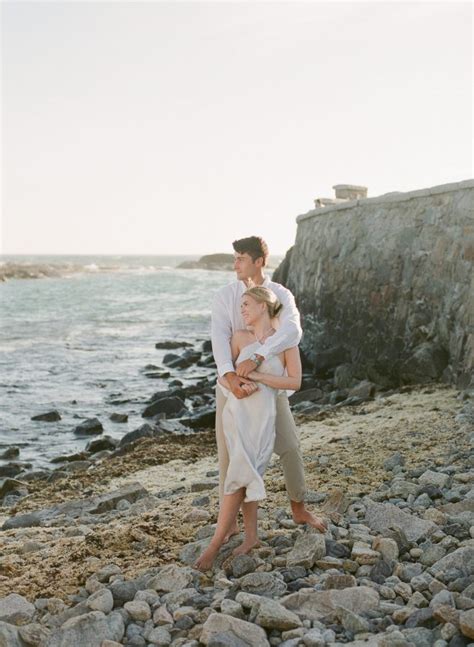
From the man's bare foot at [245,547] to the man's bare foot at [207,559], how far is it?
12 centimetres

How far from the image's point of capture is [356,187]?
1741 cm

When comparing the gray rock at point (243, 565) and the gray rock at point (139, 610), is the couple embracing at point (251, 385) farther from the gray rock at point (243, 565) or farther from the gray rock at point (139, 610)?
the gray rock at point (139, 610)

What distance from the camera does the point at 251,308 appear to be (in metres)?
4.28

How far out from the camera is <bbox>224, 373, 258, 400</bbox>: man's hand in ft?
13.7

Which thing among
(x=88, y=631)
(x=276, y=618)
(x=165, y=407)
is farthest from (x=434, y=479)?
(x=165, y=407)

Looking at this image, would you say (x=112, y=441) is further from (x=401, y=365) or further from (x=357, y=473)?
(x=357, y=473)

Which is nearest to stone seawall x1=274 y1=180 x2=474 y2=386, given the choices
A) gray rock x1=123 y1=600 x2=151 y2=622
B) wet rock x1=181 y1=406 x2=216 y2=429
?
wet rock x1=181 y1=406 x2=216 y2=429

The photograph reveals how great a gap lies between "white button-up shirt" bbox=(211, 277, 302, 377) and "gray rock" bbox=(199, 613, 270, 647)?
4.24ft

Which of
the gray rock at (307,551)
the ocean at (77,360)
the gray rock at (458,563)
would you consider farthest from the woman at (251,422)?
the ocean at (77,360)

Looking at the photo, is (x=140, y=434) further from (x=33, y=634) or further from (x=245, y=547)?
(x=33, y=634)

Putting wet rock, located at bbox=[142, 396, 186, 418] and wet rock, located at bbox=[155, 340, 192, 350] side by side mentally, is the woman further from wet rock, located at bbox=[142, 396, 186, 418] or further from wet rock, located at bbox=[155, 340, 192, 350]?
wet rock, located at bbox=[155, 340, 192, 350]

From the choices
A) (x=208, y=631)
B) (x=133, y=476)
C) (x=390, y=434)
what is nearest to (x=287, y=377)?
(x=208, y=631)

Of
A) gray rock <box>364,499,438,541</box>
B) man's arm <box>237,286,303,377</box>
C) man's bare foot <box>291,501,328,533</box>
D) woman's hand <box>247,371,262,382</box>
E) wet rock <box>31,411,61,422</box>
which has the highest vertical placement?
man's arm <box>237,286,303,377</box>

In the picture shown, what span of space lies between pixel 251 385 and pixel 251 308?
427 mm
